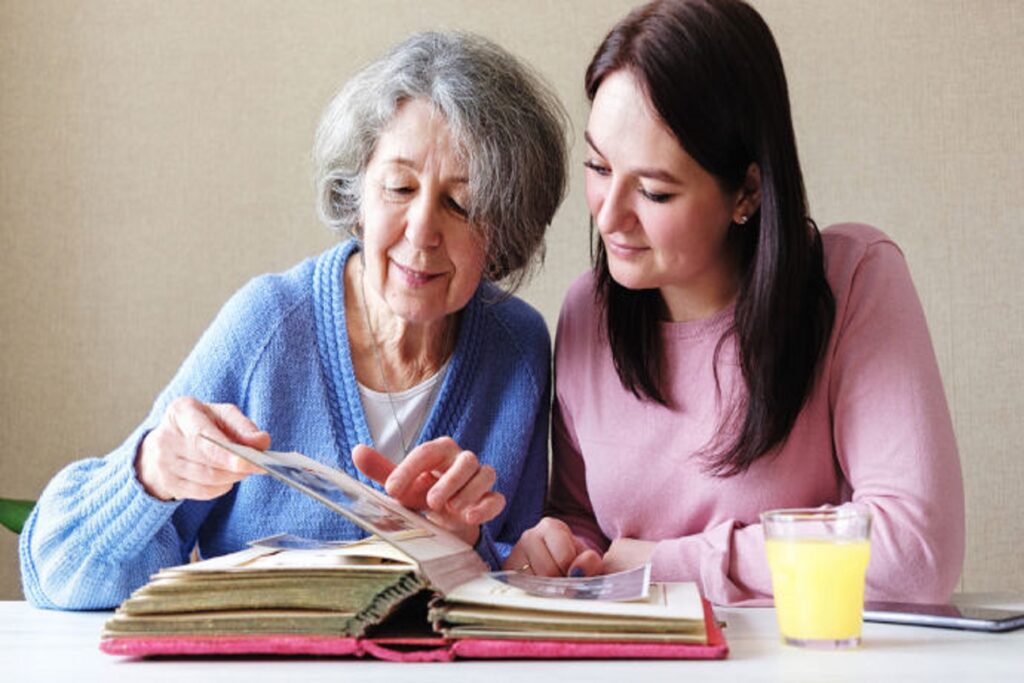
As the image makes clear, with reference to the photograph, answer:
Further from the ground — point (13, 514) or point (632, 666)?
point (632, 666)

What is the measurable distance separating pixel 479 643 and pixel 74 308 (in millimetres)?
1781

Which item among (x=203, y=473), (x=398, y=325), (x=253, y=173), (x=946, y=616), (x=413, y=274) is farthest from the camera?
(x=253, y=173)

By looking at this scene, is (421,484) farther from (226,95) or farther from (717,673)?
(226,95)

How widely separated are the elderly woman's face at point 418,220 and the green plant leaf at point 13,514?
2.98 feet

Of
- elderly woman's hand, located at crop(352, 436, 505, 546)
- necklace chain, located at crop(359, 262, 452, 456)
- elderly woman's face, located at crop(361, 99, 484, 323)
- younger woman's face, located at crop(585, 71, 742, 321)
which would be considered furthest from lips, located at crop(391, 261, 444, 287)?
elderly woman's hand, located at crop(352, 436, 505, 546)

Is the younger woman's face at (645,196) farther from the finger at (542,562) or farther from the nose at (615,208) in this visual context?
the finger at (542,562)

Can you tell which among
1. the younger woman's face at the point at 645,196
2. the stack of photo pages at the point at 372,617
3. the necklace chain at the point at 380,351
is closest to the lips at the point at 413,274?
the necklace chain at the point at 380,351

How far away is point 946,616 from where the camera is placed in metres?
1.12

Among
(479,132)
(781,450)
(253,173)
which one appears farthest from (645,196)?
(253,173)

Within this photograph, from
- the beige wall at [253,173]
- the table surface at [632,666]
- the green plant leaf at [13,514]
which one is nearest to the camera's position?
the table surface at [632,666]

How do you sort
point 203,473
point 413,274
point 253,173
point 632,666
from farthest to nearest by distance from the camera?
point 253,173 < point 413,274 < point 203,473 < point 632,666

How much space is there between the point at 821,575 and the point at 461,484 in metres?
0.42

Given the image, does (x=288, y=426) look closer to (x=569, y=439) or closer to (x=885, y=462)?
(x=569, y=439)

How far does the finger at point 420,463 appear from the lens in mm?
1281
